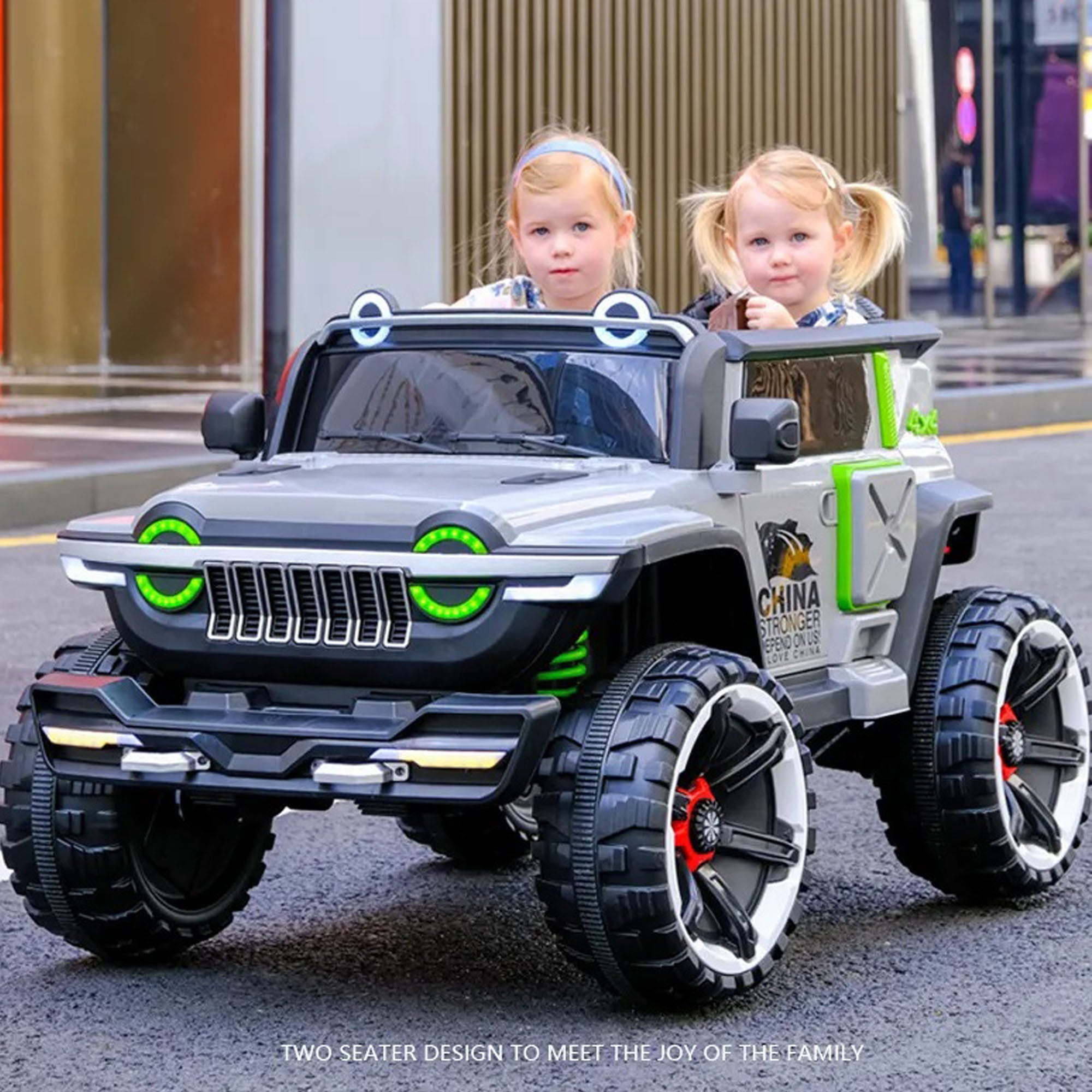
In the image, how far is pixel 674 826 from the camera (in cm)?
444

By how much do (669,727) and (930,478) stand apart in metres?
1.56

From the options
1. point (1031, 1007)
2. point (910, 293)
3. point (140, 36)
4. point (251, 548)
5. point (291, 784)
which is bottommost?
point (1031, 1007)

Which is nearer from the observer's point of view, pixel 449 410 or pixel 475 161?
pixel 449 410

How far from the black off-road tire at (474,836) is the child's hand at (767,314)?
3.77 feet

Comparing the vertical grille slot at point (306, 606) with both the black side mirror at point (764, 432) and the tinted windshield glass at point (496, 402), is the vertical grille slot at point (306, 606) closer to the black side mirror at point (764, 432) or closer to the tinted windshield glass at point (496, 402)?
the tinted windshield glass at point (496, 402)

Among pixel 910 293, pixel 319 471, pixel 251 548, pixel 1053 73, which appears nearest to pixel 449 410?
pixel 319 471

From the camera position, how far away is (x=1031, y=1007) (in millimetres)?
4590

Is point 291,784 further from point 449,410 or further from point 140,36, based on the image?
point 140,36

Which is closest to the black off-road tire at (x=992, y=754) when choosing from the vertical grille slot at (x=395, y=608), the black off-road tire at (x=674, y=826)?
the black off-road tire at (x=674, y=826)

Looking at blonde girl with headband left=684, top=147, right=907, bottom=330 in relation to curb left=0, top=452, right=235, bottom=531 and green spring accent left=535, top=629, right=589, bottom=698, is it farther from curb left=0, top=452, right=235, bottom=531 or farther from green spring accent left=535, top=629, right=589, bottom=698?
curb left=0, top=452, right=235, bottom=531

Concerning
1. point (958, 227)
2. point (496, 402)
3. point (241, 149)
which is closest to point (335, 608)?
point (496, 402)

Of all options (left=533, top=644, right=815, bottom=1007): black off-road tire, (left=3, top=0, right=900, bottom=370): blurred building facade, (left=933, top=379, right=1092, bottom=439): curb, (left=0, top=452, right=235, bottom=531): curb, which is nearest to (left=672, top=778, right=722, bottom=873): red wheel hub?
(left=533, top=644, right=815, bottom=1007): black off-road tire

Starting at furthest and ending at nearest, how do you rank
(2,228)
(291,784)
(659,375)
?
1. (2,228)
2. (659,375)
3. (291,784)

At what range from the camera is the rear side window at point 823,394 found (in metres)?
5.17
